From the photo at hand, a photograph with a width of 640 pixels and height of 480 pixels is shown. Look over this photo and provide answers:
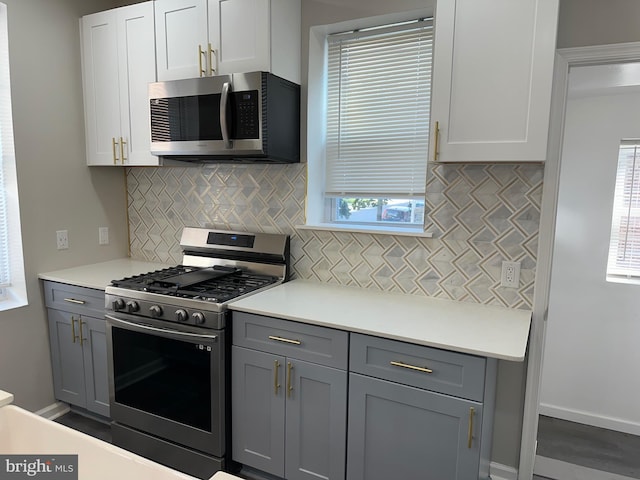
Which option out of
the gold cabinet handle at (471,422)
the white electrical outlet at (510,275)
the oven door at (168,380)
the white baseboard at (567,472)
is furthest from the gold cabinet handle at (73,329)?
the white baseboard at (567,472)

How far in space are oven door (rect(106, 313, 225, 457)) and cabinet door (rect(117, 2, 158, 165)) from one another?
1.05 meters

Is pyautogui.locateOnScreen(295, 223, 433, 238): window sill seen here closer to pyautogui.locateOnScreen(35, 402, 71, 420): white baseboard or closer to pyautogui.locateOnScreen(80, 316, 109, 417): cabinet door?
pyautogui.locateOnScreen(80, 316, 109, 417): cabinet door

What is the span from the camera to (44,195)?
262cm

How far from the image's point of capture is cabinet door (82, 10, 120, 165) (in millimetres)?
2625

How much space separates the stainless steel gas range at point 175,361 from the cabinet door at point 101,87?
37.5 inches

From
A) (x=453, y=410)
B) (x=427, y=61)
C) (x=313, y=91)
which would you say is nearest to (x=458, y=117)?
(x=427, y=61)

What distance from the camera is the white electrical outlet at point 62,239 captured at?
8.92ft

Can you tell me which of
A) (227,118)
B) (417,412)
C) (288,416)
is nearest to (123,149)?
(227,118)

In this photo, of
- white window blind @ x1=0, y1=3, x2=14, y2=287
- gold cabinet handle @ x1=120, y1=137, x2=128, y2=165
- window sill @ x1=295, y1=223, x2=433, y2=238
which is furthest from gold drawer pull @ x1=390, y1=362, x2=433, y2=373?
white window blind @ x1=0, y1=3, x2=14, y2=287

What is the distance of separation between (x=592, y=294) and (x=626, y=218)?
57cm

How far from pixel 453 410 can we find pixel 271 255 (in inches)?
52.9

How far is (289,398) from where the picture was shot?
6.28 ft

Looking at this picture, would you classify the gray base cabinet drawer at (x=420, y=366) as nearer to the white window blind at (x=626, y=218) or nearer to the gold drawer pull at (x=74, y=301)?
the gold drawer pull at (x=74, y=301)

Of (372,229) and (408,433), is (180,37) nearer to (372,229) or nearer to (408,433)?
(372,229)
